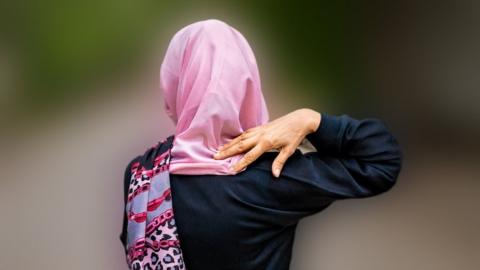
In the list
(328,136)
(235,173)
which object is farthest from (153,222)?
(328,136)

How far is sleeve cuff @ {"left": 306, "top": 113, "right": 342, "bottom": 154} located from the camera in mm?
711

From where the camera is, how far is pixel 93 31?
0.97 meters

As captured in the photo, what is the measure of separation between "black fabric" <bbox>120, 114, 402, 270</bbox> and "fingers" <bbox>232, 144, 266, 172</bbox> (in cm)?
2

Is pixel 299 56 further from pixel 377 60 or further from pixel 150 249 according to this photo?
pixel 150 249

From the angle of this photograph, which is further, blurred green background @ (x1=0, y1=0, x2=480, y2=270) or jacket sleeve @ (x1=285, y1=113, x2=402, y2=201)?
blurred green background @ (x1=0, y1=0, x2=480, y2=270)

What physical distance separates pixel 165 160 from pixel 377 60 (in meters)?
0.53

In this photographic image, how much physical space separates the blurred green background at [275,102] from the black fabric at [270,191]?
251 millimetres

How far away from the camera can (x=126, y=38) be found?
0.98 m

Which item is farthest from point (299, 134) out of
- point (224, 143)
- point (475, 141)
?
point (475, 141)

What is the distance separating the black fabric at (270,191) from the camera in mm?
692

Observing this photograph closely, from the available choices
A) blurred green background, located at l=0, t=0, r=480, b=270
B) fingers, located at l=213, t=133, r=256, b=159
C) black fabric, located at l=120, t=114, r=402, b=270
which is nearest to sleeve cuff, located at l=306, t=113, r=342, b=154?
black fabric, located at l=120, t=114, r=402, b=270

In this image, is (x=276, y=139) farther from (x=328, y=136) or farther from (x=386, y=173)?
(x=386, y=173)

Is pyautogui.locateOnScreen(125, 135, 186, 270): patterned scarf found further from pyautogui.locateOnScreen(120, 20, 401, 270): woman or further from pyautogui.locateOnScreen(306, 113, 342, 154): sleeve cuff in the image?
pyautogui.locateOnScreen(306, 113, 342, 154): sleeve cuff

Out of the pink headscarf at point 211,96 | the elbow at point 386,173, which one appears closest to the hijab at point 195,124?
the pink headscarf at point 211,96
